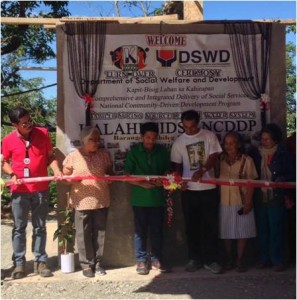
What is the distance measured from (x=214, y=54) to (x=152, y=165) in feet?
5.54

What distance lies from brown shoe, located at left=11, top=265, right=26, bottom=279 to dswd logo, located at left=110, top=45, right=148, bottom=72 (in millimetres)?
2748

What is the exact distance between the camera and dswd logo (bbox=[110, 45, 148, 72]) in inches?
252

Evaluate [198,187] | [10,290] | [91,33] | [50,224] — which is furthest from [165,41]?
[50,224]

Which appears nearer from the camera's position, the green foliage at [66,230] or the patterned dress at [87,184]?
the patterned dress at [87,184]

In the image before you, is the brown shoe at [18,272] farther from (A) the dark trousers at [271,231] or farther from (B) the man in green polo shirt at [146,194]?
(A) the dark trousers at [271,231]

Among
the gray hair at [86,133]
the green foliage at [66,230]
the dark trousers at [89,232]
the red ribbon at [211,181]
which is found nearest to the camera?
the red ribbon at [211,181]

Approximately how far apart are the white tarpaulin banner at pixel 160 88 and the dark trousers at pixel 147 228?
0.70 metres

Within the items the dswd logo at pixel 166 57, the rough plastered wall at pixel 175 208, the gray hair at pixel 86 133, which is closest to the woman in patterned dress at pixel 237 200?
the rough plastered wall at pixel 175 208

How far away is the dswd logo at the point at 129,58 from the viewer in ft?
21.0

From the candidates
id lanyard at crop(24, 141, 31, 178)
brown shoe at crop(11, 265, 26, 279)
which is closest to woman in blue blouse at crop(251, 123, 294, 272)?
id lanyard at crop(24, 141, 31, 178)

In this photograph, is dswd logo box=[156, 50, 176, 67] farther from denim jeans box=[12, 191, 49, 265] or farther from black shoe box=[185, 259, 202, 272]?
black shoe box=[185, 259, 202, 272]

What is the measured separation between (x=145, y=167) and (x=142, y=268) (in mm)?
1222

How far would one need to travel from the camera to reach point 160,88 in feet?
21.0

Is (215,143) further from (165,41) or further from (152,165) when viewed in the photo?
(165,41)
